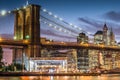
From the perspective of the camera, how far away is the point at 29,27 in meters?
73.6

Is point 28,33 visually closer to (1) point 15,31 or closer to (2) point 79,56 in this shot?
(1) point 15,31

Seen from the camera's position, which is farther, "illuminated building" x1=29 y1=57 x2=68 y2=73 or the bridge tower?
"illuminated building" x1=29 y1=57 x2=68 y2=73

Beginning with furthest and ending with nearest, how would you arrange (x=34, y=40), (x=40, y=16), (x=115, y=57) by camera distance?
1. (x=115, y=57)
2. (x=40, y=16)
3. (x=34, y=40)

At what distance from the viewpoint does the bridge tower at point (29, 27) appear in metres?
69.8

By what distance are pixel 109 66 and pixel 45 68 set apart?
5096 cm

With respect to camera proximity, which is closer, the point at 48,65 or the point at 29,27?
the point at 29,27

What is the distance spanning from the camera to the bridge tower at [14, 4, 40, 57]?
69.8 meters

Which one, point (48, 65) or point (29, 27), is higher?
point (29, 27)

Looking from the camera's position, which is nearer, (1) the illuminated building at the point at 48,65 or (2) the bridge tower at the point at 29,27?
(2) the bridge tower at the point at 29,27

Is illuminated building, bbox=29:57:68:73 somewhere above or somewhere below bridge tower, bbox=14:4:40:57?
below

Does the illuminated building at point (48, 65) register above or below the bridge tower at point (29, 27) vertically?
below

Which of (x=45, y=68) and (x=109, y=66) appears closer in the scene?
(x=45, y=68)

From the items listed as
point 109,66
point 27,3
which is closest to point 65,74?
point 27,3

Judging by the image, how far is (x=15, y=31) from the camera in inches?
3105
